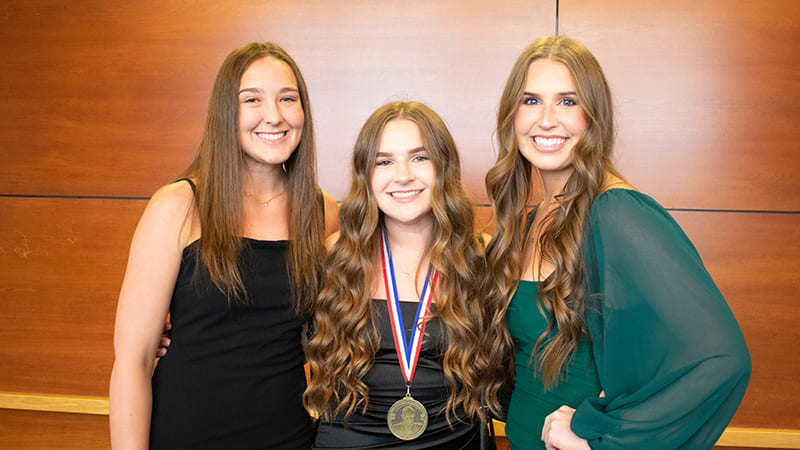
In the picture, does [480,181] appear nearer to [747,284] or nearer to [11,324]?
[747,284]

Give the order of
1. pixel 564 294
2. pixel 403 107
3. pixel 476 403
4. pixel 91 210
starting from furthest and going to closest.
→ pixel 91 210
pixel 403 107
pixel 476 403
pixel 564 294

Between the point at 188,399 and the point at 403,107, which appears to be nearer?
the point at 188,399

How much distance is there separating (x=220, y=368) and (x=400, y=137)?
105 centimetres

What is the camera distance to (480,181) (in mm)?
3246

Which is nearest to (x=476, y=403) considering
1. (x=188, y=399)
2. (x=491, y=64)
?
(x=188, y=399)

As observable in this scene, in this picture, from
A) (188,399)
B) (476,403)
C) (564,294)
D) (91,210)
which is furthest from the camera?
(91,210)

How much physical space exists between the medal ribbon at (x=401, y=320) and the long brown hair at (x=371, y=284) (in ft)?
0.15

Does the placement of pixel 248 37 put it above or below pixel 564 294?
above

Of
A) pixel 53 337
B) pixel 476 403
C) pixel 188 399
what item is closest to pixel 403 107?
pixel 476 403

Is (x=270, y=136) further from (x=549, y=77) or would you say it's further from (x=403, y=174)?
(x=549, y=77)

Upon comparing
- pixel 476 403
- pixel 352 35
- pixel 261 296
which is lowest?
pixel 476 403

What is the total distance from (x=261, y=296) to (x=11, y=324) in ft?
8.63

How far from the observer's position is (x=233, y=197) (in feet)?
6.37

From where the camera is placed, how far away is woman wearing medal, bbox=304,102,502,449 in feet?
6.53
